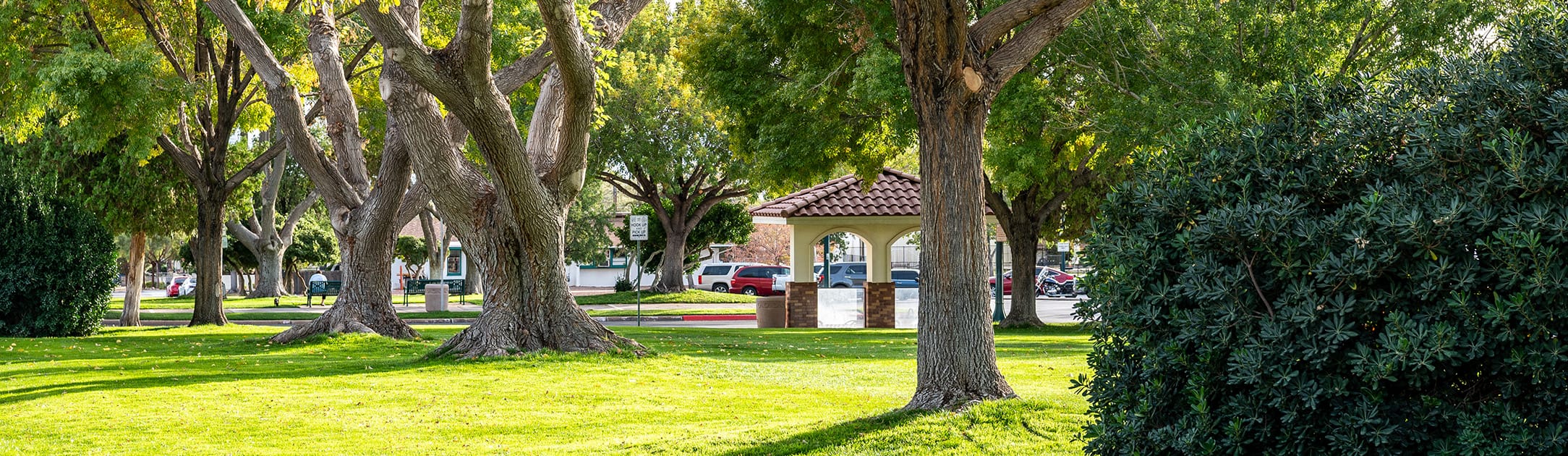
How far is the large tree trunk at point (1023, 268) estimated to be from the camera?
81.1ft

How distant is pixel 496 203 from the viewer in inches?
573

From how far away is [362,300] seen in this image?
61.1 feet

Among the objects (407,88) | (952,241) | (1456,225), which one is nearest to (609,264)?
(407,88)

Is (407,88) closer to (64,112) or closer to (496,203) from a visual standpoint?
(496,203)

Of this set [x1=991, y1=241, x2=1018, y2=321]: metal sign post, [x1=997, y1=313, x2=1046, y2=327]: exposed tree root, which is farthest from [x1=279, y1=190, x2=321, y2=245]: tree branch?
[x1=997, y1=313, x2=1046, y2=327]: exposed tree root

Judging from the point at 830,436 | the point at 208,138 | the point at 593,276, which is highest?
the point at 208,138

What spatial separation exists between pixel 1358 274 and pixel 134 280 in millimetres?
25620

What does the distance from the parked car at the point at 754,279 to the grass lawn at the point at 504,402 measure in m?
31.4

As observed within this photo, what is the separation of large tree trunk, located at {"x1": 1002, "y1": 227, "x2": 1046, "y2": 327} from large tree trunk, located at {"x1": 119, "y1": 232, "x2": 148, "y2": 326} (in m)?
17.7

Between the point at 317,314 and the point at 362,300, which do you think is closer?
the point at 362,300

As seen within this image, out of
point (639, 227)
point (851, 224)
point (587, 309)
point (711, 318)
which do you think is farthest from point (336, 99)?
point (587, 309)

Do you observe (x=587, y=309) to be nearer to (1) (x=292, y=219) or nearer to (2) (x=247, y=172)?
(2) (x=247, y=172)

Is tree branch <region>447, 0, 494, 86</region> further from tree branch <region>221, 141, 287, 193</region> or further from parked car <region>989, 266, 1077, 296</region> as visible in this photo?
parked car <region>989, 266, 1077, 296</region>

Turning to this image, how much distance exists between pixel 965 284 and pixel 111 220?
2133cm
